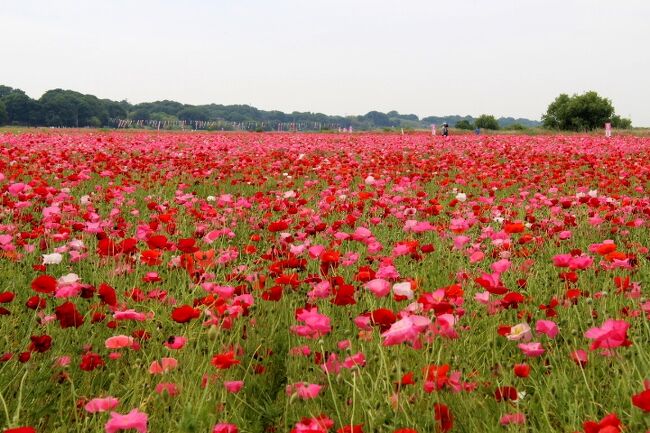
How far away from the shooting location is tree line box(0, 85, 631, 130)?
60156 mm

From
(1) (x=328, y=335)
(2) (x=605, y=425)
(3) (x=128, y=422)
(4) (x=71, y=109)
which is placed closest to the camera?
(2) (x=605, y=425)

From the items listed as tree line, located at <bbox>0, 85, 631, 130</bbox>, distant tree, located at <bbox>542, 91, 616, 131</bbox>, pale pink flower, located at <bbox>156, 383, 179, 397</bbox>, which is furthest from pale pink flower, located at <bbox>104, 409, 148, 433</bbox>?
distant tree, located at <bbox>542, 91, 616, 131</bbox>

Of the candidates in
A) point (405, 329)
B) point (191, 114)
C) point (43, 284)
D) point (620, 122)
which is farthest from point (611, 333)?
point (191, 114)

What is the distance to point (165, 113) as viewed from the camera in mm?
134500

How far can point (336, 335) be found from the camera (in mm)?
2541

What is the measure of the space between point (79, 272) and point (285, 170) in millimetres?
5618

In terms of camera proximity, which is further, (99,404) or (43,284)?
(43,284)

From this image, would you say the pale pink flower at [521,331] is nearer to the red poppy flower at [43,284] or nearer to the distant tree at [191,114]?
the red poppy flower at [43,284]

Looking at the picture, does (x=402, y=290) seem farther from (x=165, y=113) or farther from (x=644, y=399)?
(x=165, y=113)

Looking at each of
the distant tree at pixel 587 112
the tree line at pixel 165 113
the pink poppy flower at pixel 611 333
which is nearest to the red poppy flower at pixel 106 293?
the pink poppy flower at pixel 611 333

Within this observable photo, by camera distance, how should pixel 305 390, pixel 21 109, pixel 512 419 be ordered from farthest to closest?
pixel 21 109
pixel 305 390
pixel 512 419

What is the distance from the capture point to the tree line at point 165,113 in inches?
2368

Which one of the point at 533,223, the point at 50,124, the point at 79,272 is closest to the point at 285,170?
the point at 533,223

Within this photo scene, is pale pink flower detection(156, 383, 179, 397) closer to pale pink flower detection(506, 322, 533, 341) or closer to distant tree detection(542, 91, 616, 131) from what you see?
pale pink flower detection(506, 322, 533, 341)
